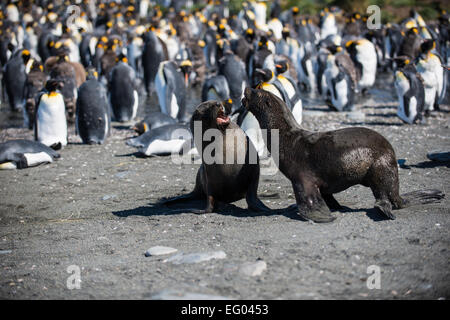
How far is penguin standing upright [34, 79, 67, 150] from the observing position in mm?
10047

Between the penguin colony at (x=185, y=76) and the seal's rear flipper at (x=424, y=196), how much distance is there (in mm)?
1976

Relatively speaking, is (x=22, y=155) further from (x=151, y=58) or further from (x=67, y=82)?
(x=151, y=58)

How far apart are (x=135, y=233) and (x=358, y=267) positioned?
218cm

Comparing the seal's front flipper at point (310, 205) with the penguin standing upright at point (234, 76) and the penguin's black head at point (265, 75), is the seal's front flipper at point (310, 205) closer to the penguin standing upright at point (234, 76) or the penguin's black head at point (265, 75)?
the penguin's black head at point (265, 75)

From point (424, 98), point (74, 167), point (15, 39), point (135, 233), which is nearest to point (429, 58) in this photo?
point (424, 98)

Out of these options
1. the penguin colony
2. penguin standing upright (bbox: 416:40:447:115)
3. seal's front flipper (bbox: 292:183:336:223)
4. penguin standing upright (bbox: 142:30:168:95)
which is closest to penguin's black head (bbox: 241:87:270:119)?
the penguin colony

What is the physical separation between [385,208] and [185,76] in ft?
26.8

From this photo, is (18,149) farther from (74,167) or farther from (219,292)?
(219,292)

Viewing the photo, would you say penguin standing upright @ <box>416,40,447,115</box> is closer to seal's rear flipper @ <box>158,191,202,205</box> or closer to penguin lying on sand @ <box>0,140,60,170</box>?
seal's rear flipper @ <box>158,191,202,205</box>

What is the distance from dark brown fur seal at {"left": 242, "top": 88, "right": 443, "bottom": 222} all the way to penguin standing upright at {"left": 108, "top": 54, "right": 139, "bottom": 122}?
7.34 meters

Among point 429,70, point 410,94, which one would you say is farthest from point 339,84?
point 410,94

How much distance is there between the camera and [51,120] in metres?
10.1

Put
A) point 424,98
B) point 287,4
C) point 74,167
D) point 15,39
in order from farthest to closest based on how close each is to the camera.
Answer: point 287,4, point 15,39, point 424,98, point 74,167

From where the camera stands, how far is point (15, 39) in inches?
936
